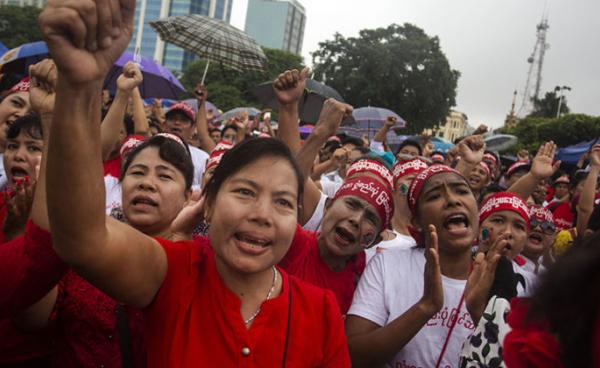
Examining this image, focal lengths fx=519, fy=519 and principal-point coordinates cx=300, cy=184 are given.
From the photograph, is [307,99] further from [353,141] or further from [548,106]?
[548,106]

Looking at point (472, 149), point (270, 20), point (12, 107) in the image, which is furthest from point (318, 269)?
point (270, 20)

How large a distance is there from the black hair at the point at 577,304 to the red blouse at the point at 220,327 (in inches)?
32.6

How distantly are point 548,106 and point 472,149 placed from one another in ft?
204

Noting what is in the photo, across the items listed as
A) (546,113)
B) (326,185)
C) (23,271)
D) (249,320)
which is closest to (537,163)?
(326,185)

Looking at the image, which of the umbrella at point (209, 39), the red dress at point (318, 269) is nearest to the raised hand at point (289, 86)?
the red dress at point (318, 269)

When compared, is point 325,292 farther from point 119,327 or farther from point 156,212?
point 156,212

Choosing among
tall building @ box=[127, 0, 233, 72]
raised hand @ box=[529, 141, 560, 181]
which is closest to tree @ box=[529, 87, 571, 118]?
raised hand @ box=[529, 141, 560, 181]

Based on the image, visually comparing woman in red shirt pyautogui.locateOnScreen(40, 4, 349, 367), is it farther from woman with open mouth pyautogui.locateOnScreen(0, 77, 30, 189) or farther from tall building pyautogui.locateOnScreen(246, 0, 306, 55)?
tall building pyautogui.locateOnScreen(246, 0, 306, 55)

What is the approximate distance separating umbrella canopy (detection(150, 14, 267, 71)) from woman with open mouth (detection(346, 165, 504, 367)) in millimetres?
5573

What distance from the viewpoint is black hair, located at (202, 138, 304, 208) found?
1945mm

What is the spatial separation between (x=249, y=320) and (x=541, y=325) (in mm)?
927

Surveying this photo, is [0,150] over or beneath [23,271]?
over

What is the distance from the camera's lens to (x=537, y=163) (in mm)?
4688

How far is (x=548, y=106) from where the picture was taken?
59.8m
